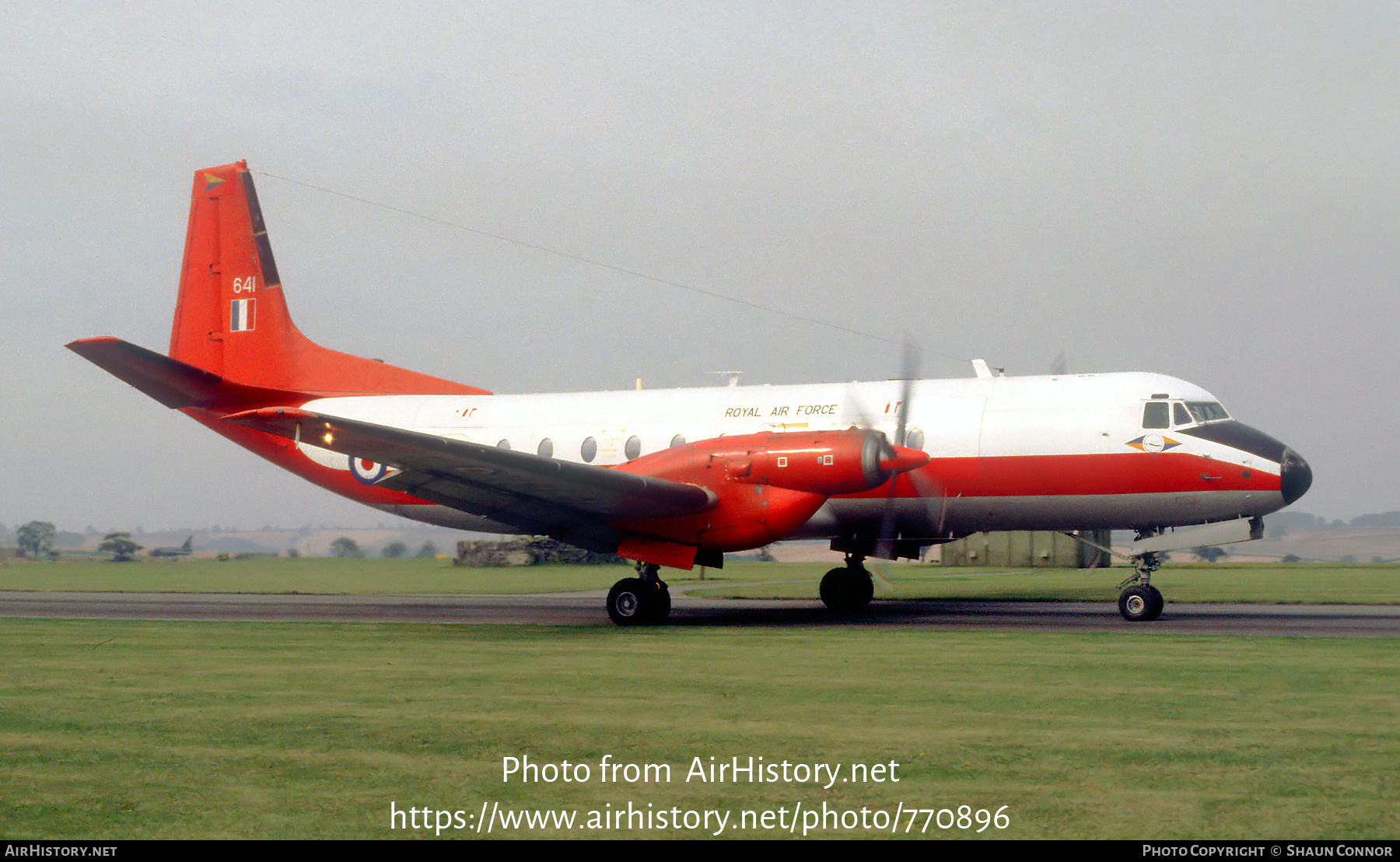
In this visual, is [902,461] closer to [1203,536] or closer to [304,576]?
[1203,536]

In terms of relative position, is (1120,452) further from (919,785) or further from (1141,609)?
(919,785)

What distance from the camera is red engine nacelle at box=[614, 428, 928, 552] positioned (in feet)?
59.2

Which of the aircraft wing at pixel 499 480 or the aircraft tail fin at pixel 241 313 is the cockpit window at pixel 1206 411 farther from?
the aircraft tail fin at pixel 241 313

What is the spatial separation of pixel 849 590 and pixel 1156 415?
22.1 ft

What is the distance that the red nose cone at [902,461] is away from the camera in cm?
1827

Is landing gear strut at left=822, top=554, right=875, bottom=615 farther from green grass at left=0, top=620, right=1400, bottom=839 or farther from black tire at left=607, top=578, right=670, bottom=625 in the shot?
green grass at left=0, top=620, right=1400, bottom=839

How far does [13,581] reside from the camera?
1302 inches

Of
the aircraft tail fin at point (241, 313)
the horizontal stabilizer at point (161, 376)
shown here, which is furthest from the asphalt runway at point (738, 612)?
the aircraft tail fin at point (241, 313)

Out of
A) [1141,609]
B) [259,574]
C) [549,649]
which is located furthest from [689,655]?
[259,574]

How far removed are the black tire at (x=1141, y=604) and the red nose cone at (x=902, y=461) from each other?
381 centimetres

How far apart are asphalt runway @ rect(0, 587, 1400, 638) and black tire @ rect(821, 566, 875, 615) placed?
1.23 feet

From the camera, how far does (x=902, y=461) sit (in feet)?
60.2

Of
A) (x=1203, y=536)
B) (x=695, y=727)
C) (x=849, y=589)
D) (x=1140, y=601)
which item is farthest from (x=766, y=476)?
(x=695, y=727)

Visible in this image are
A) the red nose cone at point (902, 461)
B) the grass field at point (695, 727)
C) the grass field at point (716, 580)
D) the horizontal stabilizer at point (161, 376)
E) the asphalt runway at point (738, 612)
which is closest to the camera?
the grass field at point (695, 727)
